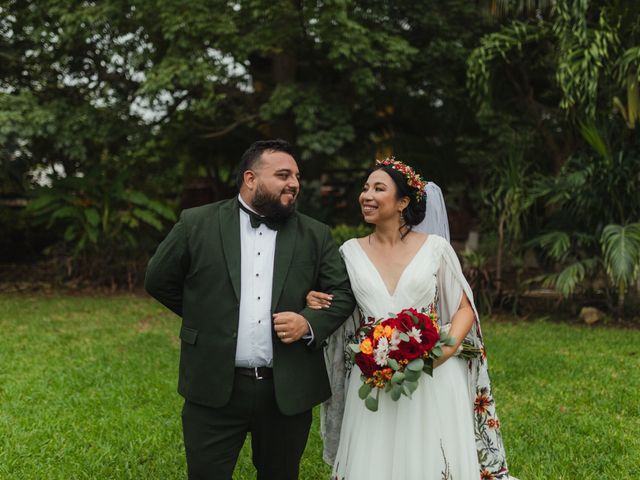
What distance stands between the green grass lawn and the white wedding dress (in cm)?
129

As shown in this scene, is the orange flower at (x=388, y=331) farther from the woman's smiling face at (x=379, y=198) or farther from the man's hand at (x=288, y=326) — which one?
the woman's smiling face at (x=379, y=198)

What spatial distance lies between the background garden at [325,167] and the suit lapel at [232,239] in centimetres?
198

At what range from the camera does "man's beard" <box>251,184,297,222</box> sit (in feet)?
9.89

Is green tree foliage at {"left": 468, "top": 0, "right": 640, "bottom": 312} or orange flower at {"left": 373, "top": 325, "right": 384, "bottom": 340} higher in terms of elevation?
green tree foliage at {"left": 468, "top": 0, "right": 640, "bottom": 312}

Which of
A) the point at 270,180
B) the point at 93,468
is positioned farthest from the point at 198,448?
the point at 93,468

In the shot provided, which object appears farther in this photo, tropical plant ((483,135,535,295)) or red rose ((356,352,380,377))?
tropical plant ((483,135,535,295))

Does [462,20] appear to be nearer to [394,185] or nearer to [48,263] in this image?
[394,185]

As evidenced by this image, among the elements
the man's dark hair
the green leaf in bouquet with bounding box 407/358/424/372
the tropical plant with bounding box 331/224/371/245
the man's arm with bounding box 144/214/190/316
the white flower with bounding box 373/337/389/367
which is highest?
the man's dark hair

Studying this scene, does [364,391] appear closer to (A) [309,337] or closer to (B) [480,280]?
(A) [309,337]

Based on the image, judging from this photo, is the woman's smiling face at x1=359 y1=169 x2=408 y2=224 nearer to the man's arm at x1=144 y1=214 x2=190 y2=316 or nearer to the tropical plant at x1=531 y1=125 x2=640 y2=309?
the man's arm at x1=144 y1=214 x2=190 y2=316

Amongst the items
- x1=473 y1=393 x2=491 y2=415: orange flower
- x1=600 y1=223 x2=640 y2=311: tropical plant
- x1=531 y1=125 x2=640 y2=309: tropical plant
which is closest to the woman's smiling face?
x1=473 y1=393 x2=491 y2=415: orange flower

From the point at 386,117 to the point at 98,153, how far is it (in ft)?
19.3

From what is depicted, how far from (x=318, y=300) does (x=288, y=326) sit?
0.23 m

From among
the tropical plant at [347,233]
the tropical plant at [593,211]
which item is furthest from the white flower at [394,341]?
the tropical plant at [347,233]
